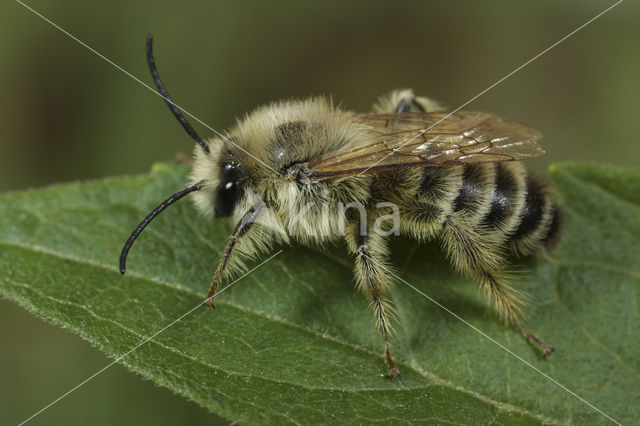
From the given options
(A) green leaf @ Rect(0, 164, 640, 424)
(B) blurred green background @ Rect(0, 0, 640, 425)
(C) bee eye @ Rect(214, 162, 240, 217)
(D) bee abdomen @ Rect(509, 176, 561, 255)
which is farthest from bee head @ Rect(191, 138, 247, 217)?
(B) blurred green background @ Rect(0, 0, 640, 425)

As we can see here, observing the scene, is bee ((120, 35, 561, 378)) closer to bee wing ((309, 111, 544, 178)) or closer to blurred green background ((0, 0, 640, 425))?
bee wing ((309, 111, 544, 178))

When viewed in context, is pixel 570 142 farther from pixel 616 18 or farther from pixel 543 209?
pixel 543 209

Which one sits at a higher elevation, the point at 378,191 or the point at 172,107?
the point at 172,107

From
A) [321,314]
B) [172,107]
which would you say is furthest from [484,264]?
[172,107]

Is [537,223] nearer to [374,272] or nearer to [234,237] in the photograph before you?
[374,272]

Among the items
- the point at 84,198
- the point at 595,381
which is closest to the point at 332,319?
the point at 595,381
